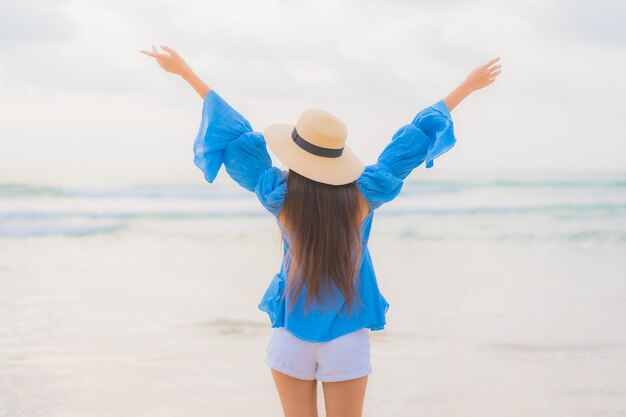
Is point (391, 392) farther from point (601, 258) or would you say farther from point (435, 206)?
point (435, 206)

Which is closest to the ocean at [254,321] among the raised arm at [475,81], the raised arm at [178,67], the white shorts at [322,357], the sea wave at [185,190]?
the white shorts at [322,357]

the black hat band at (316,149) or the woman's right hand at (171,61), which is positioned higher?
the woman's right hand at (171,61)

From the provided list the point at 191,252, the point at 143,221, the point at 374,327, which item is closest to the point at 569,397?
the point at 374,327

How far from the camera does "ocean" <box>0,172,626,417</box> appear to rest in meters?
3.91

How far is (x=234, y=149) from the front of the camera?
2.28 meters

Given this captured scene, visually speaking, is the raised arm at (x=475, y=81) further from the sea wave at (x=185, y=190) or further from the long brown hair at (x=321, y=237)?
the sea wave at (x=185, y=190)

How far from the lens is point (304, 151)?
2240mm

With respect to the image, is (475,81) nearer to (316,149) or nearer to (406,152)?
(406,152)

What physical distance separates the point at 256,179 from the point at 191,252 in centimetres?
714

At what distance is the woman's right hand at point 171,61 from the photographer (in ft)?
7.72

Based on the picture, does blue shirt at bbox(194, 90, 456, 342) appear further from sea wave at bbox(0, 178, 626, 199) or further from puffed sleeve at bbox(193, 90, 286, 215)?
sea wave at bbox(0, 178, 626, 199)

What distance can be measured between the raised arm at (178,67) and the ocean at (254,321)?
21.2 inches

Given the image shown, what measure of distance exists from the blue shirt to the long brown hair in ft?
0.10

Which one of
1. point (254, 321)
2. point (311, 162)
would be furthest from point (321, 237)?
point (254, 321)
